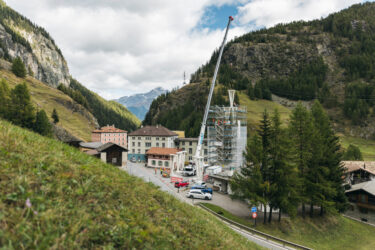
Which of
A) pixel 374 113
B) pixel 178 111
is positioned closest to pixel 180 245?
pixel 178 111

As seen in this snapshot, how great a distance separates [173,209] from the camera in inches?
296

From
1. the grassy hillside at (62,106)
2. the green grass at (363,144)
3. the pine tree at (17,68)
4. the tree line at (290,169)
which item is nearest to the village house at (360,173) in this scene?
the tree line at (290,169)

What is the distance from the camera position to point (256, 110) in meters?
111

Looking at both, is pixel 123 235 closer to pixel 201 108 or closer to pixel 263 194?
pixel 263 194

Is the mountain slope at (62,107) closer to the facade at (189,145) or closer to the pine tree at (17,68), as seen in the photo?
the pine tree at (17,68)

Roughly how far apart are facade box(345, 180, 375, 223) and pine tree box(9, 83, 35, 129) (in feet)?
235

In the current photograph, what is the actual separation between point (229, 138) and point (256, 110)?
73.1 meters

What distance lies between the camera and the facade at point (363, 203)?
35125mm

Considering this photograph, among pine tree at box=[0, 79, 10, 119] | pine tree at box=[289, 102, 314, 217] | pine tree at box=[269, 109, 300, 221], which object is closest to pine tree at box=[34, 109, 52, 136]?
pine tree at box=[0, 79, 10, 119]

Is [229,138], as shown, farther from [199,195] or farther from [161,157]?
[161,157]

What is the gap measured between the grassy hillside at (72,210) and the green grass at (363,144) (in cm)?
10488

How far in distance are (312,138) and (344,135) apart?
11201 cm

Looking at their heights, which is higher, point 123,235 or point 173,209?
point 123,235

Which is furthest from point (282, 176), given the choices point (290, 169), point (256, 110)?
point (256, 110)
